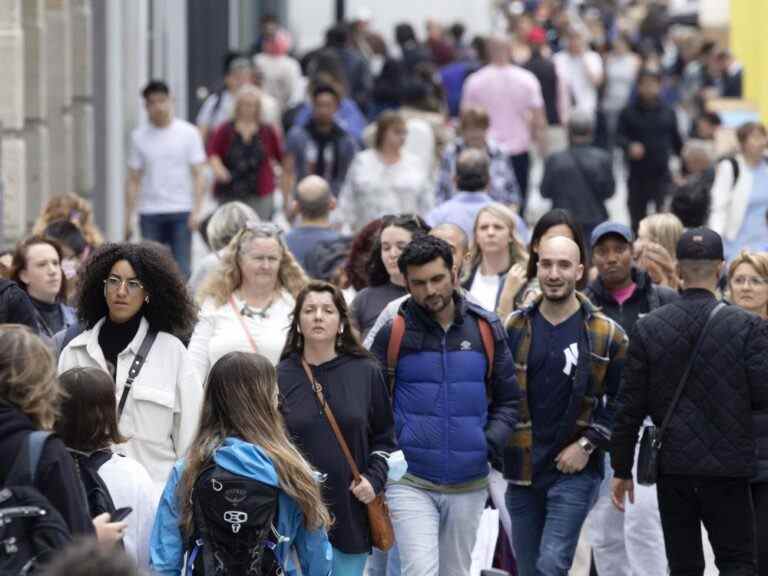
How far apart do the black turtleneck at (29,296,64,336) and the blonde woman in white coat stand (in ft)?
18.1

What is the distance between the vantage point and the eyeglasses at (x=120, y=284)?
7.80 m

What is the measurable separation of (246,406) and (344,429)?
3.42 ft

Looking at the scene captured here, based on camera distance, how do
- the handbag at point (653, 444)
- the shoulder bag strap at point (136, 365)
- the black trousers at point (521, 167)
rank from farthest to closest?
the black trousers at point (521, 167) < the handbag at point (653, 444) < the shoulder bag strap at point (136, 365)

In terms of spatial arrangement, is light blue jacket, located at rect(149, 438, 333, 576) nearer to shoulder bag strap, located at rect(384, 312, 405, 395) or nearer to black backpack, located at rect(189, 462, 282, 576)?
black backpack, located at rect(189, 462, 282, 576)

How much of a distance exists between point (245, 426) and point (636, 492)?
10.2 ft

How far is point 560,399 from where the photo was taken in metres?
8.36

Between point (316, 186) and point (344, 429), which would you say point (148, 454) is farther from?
A: point (316, 186)

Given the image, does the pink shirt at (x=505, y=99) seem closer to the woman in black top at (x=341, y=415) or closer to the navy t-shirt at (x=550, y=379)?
the navy t-shirt at (x=550, y=379)

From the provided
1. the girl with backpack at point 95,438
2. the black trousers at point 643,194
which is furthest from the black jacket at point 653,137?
the girl with backpack at point 95,438

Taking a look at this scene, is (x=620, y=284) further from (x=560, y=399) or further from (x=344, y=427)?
(x=344, y=427)

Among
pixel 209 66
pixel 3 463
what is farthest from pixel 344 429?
pixel 209 66

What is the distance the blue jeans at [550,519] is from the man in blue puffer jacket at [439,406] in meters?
0.41

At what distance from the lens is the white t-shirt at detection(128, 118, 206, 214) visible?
15.6 m

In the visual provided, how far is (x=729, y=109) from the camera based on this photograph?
2367cm
